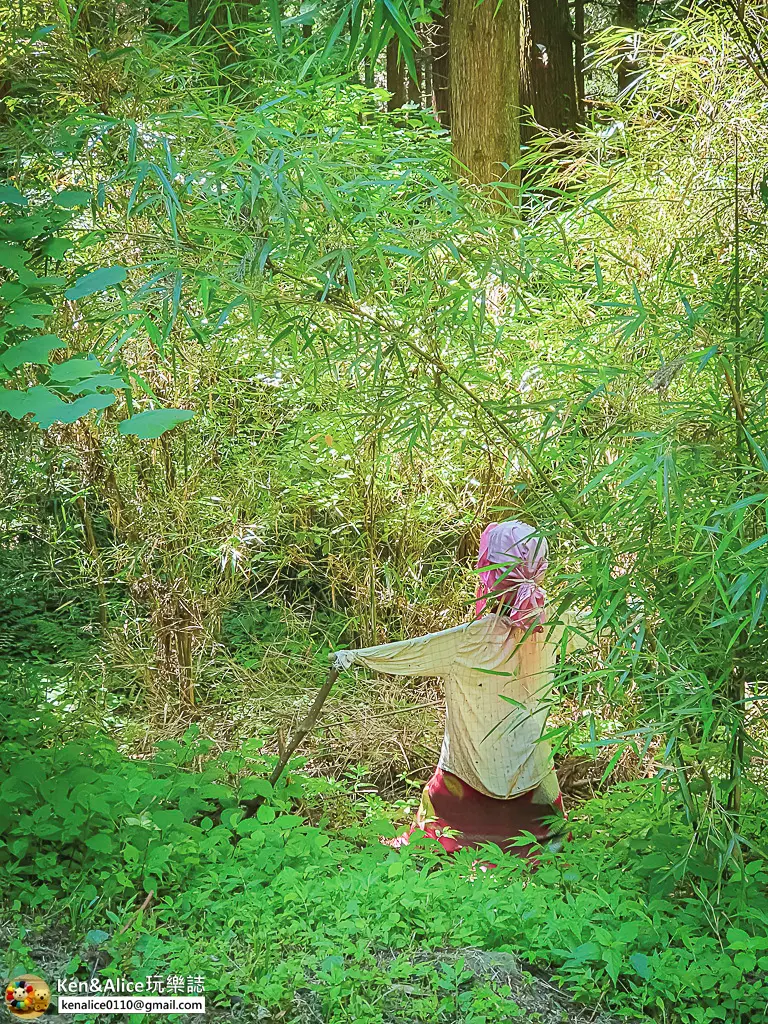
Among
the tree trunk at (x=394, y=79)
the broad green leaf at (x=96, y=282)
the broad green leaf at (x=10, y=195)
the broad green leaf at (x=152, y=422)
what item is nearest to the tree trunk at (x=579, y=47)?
the tree trunk at (x=394, y=79)

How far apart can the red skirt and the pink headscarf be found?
59 centimetres

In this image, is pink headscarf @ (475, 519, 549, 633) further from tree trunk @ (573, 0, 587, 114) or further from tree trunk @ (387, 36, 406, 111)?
tree trunk @ (387, 36, 406, 111)

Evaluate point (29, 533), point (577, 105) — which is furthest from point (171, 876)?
point (577, 105)

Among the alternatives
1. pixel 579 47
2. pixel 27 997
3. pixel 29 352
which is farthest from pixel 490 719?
pixel 579 47

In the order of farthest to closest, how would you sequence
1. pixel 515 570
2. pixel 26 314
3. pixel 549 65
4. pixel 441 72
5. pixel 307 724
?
pixel 441 72, pixel 549 65, pixel 307 724, pixel 515 570, pixel 26 314

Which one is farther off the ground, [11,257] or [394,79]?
[394,79]

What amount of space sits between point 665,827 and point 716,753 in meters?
0.40

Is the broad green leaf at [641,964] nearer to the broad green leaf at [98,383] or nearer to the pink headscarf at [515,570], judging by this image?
the pink headscarf at [515,570]

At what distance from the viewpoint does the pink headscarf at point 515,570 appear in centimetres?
293

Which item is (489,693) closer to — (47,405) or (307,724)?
(307,724)

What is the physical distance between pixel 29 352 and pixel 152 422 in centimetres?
42

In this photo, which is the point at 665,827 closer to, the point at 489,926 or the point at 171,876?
the point at 489,926

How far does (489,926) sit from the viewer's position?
8.04 ft

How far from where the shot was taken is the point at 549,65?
7109mm
